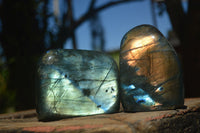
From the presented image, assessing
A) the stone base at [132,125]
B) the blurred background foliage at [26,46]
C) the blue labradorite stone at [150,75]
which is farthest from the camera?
the blurred background foliage at [26,46]

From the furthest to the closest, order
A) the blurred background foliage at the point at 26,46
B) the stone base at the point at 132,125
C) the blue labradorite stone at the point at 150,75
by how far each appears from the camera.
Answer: the blurred background foliage at the point at 26,46 → the blue labradorite stone at the point at 150,75 → the stone base at the point at 132,125

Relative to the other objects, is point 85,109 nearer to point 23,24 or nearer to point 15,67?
point 15,67

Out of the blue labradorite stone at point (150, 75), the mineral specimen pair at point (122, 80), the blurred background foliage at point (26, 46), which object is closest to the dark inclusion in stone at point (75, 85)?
the mineral specimen pair at point (122, 80)

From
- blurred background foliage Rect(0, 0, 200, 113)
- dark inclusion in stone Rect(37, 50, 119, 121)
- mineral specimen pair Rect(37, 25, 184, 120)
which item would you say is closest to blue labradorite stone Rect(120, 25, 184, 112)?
mineral specimen pair Rect(37, 25, 184, 120)

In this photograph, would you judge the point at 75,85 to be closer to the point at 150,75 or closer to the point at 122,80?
the point at 122,80

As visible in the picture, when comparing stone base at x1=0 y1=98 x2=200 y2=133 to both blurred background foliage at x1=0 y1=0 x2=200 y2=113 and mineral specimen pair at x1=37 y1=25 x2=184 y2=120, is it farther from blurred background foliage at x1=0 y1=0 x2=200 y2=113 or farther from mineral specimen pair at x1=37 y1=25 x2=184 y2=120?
blurred background foliage at x1=0 y1=0 x2=200 y2=113

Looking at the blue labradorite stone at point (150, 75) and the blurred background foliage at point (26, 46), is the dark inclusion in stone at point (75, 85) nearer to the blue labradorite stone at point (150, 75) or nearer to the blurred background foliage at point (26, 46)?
the blue labradorite stone at point (150, 75)

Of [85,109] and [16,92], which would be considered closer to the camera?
[85,109]

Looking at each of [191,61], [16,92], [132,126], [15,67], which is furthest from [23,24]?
[132,126]
